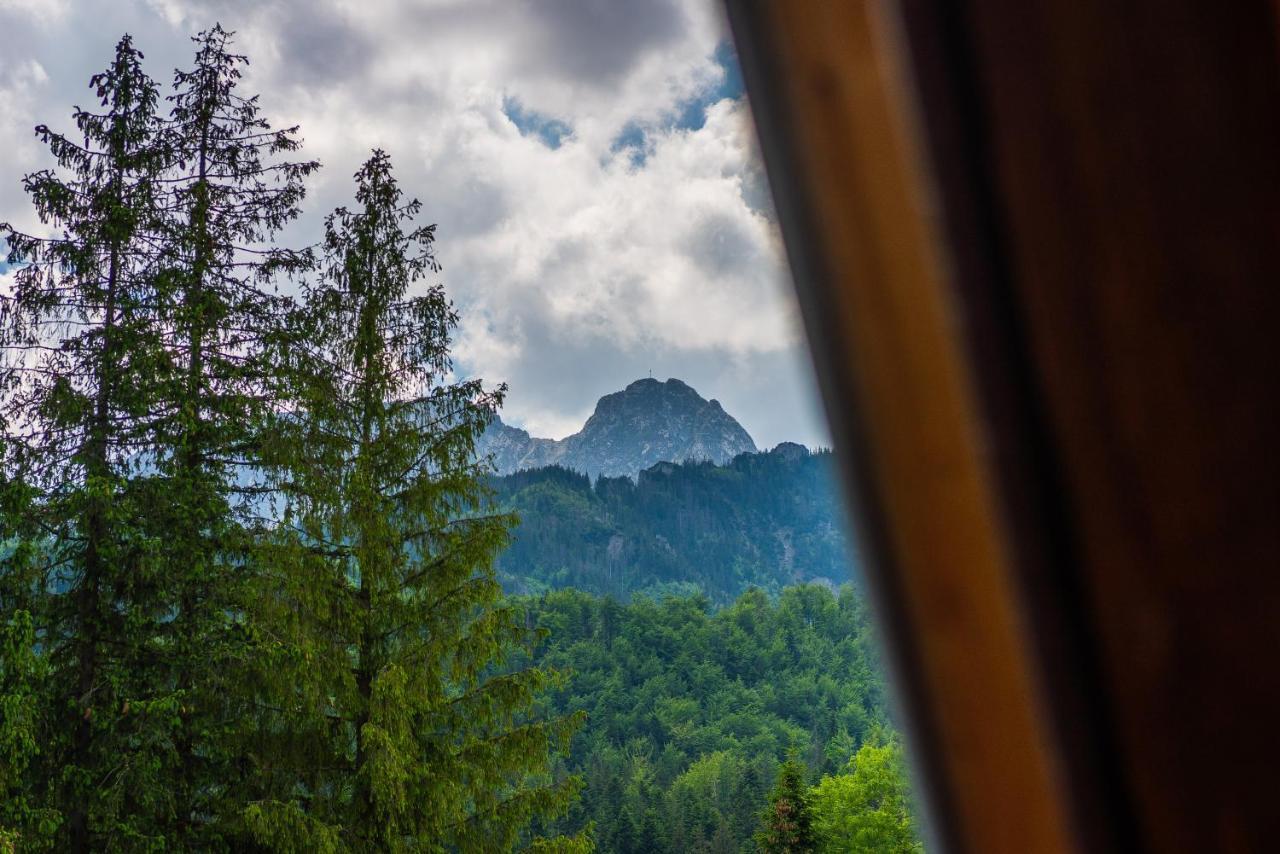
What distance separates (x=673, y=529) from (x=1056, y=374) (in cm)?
13896

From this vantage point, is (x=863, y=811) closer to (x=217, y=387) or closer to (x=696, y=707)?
(x=217, y=387)

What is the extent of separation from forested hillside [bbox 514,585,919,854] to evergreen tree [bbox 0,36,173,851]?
1771 centimetres

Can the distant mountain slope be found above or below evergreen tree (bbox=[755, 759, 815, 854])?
above

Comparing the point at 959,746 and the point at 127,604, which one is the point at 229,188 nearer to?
the point at 127,604

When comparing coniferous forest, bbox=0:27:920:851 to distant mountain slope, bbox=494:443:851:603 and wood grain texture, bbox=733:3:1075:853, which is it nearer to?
wood grain texture, bbox=733:3:1075:853

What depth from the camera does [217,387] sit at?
8703 mm

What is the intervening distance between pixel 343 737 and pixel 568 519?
387 ft

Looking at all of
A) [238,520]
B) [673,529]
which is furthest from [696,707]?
[673,529]

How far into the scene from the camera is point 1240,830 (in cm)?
29

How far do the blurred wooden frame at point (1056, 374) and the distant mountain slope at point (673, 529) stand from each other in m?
111

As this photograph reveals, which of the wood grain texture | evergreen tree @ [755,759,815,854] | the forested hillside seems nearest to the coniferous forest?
the wood grain texture

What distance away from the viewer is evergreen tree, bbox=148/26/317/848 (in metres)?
7.64

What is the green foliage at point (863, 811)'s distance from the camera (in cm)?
1880

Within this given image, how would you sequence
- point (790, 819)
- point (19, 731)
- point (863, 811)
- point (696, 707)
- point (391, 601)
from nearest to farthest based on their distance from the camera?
point (19, 731)
point (391, 601)
point (790, 819)
point (863, 811)
point (696, 707)
